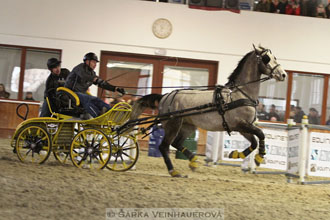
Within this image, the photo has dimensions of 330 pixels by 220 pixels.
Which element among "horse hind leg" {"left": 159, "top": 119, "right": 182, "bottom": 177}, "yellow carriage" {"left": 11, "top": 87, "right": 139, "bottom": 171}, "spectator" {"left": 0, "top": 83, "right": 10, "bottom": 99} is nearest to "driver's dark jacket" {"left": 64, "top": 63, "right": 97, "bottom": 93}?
"yellow carriage" {"left": 11, "top": 87, "right": 139, "bottom": 171}

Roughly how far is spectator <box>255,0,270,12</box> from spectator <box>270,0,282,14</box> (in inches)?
5.0

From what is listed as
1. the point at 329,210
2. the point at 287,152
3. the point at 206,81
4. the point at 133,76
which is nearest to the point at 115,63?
the point at 133,76

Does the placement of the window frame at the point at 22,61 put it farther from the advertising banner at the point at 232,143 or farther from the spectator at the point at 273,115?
the spectator at the point at 273,115

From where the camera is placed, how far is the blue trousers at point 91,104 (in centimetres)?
762

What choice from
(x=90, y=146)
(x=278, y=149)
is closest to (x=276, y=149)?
(x=278, y=149)

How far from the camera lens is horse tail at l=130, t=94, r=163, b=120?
842 cm

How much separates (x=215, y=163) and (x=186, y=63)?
14.6 feet

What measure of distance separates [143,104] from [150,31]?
220 inches

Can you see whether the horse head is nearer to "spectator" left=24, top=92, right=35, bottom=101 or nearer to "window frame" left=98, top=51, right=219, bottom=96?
"window frame" left=98, top=51, right=219, bottom=96

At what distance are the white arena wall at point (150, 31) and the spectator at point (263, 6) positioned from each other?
24 centimetres

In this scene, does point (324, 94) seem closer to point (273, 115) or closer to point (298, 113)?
point (298, 113)

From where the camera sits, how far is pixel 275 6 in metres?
14.3

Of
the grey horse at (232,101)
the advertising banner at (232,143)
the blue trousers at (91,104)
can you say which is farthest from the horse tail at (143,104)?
the advertising banner at (232,143)

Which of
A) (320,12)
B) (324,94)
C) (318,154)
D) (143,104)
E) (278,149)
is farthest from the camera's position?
(324,94)
